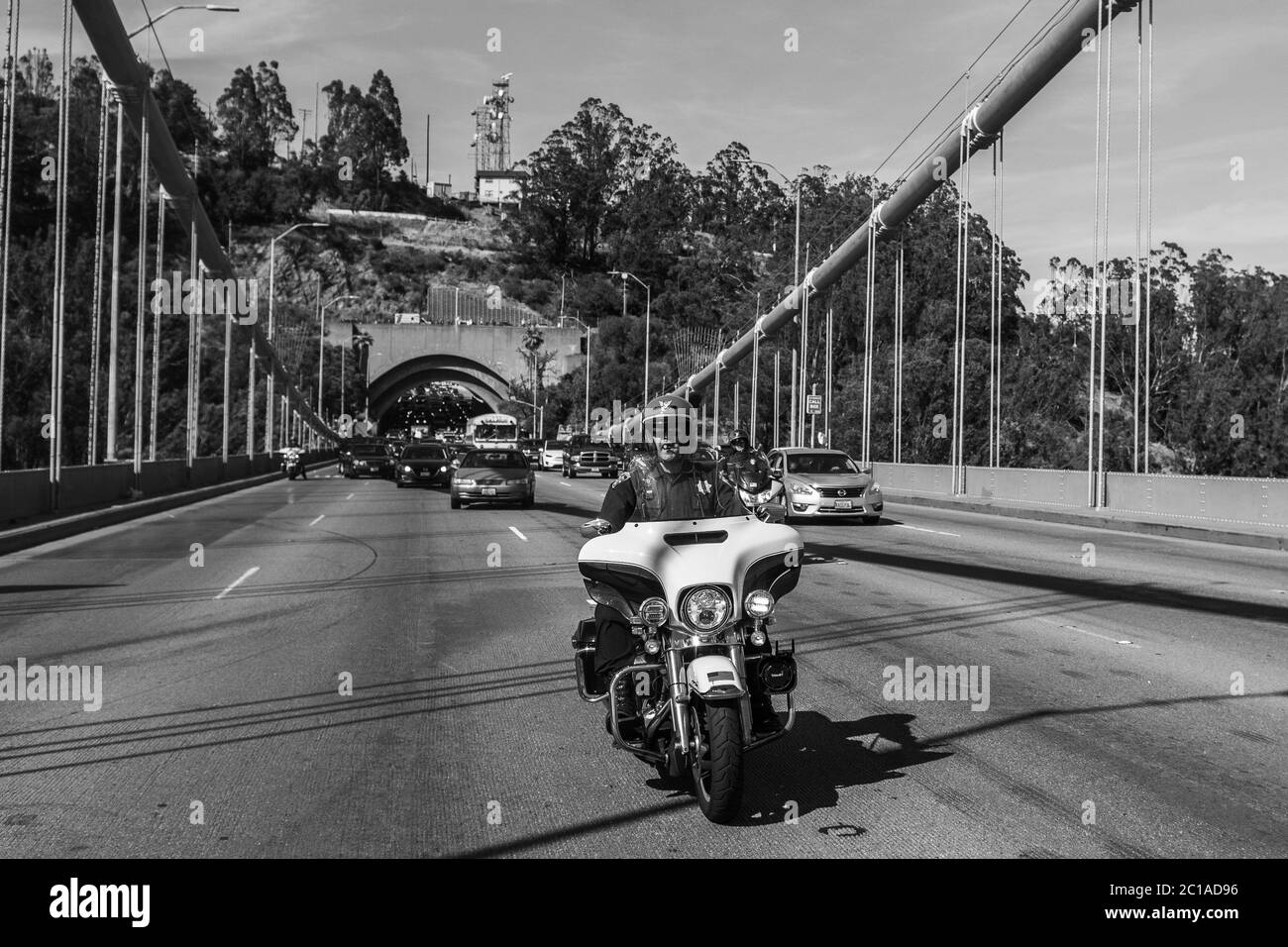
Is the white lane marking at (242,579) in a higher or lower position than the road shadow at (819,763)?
higher

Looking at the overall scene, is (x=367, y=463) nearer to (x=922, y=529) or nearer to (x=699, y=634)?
(x=922, y=529)

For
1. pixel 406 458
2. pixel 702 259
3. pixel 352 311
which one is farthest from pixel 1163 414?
pixel 352 311

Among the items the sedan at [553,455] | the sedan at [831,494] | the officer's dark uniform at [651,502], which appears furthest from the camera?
the sedan at [553,455]

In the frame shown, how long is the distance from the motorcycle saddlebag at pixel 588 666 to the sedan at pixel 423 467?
3671 centimetres

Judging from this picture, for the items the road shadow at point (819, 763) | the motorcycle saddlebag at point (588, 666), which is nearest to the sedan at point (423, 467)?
the road shadow at point (819, 763)

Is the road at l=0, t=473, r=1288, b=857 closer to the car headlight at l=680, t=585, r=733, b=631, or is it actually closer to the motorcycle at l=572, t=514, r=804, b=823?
the motorcycle at l=572, t=514, r=804, b=823

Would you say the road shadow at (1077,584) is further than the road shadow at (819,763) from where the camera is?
Yes

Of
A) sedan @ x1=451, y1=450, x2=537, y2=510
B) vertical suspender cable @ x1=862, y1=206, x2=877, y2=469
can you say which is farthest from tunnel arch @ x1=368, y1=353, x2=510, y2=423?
sedan @ x1=451, y1=450, x2=537, y2=510

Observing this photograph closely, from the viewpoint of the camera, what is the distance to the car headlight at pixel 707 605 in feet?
19.4

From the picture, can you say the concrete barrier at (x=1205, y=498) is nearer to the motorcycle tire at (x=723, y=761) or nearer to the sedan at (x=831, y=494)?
the sedan at (x=831, y=494)

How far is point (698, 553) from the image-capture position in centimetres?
605

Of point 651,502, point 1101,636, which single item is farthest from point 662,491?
point 1101,636

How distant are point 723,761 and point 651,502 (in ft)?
5.20

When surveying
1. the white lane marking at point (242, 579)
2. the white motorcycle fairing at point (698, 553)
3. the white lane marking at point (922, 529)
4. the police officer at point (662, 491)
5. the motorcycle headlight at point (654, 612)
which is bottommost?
the white lane marking at point (242, 579)
